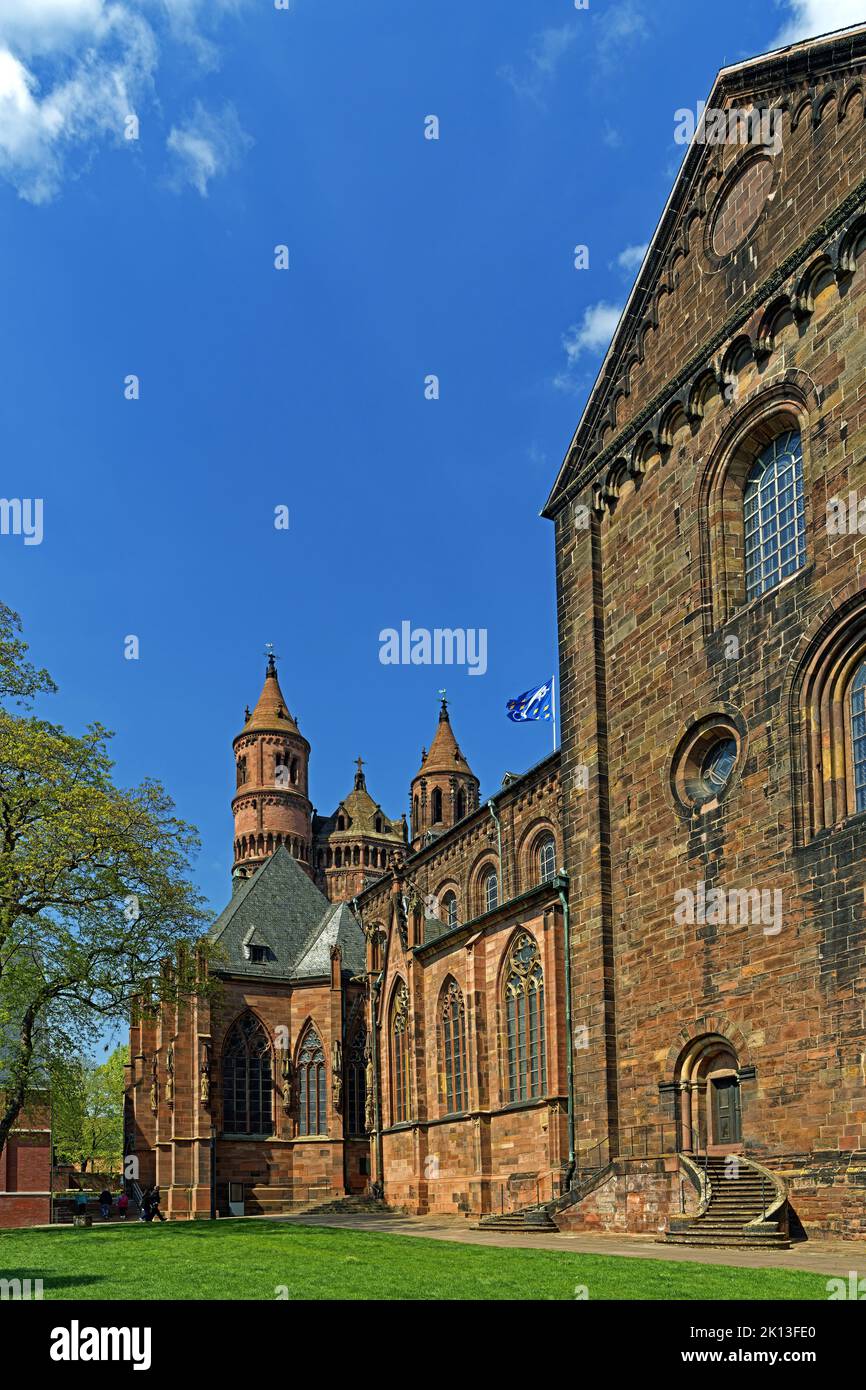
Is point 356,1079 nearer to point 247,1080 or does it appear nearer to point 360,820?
point 247,1080

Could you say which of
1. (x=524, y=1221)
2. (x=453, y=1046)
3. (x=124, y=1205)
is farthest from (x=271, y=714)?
(x=524, y=1221)

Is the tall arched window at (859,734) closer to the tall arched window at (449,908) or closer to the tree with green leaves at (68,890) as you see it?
the tree with green leaves at (68,890)

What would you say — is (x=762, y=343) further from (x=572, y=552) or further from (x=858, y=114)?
(x=572, y=552)

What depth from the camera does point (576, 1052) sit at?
28938 millimetres

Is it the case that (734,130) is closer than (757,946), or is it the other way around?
(757,946)

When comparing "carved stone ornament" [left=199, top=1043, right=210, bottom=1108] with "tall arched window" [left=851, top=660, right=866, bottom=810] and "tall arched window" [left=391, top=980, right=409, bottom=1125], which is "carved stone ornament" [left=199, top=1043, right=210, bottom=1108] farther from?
"tall arched window" [left=851, top=660, right=866, bottom=810]

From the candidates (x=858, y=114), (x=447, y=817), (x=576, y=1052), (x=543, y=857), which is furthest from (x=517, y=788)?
(x=447, y=817)

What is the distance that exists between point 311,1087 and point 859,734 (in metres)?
36.4

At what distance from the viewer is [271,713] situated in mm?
86812

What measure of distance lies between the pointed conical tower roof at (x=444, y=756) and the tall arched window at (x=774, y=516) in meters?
61.3

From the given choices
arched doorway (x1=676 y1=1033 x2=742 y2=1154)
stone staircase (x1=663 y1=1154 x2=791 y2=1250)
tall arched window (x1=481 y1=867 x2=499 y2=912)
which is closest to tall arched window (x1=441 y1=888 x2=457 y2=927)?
tall arched window (x1=481 y1=867 x2=499 y2=912)

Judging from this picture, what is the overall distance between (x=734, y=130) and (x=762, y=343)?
5680mm

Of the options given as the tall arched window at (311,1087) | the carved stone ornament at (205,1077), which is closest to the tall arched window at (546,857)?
the tall arched window at (311,1087)
